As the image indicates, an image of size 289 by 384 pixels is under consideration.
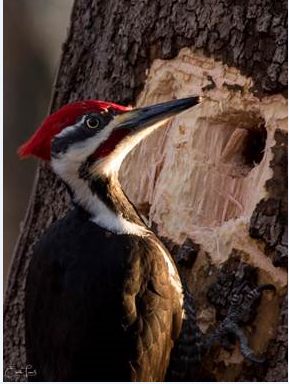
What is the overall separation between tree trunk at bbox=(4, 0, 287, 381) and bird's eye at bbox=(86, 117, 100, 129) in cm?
28

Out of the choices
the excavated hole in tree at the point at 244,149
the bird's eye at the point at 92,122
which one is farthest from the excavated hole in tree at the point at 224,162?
the bird's eye at the point at 92,122

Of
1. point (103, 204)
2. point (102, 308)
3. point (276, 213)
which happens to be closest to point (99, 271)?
point (102, 308)

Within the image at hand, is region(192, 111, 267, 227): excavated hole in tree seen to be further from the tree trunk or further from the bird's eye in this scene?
the bird's eye

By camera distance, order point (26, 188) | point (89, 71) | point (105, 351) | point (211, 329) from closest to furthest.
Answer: point (105, 351) < point (211, 329) < point (89, 71) < point (26, 188)

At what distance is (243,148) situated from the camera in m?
4.36

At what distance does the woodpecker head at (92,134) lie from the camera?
409 centimetres

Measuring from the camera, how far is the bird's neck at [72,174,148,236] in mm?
4211

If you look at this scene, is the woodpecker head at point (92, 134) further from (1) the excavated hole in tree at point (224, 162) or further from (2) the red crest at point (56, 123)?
(1) the excavated hole in tree at point (224, 162)

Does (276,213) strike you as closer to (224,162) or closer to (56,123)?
(224,162)

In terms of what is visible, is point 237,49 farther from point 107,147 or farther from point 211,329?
point 211,329

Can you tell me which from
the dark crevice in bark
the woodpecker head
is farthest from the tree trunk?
the woodpecker head

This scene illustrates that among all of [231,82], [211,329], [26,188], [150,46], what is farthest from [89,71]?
[26,188]

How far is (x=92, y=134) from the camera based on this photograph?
13.6 feet

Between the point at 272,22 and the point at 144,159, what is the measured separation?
758mm
